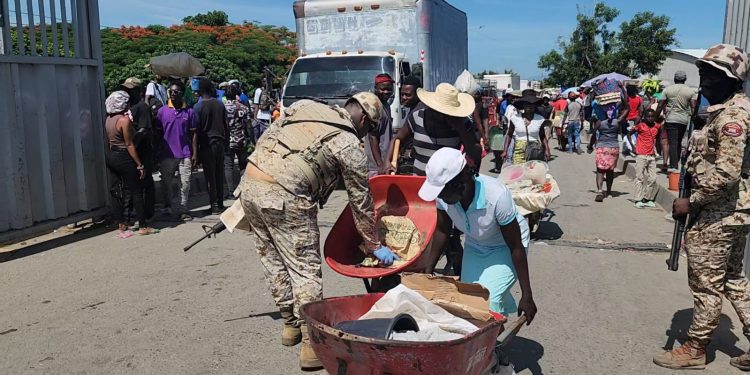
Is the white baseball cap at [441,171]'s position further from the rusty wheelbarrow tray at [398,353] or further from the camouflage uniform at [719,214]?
the camouflage uniform at [719,214]

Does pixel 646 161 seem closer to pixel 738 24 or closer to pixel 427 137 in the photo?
pixel 738 24

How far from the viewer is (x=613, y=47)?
41781 millimetres

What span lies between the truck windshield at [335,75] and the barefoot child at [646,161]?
446 centimetres

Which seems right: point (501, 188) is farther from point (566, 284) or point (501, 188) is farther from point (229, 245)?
point (229, 245)

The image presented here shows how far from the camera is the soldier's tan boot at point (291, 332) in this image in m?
4.25

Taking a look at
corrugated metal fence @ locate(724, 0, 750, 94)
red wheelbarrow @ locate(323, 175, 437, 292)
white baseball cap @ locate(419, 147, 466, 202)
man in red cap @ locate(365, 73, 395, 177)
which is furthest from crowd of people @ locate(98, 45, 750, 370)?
man in red cap @ locate(365, 73, 395, 177)

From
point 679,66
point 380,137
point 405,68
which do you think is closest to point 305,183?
point 380,137

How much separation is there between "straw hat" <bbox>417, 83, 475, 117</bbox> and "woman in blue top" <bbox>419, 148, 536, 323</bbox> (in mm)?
1699

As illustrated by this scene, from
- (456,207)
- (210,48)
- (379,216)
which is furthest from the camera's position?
(210,48)

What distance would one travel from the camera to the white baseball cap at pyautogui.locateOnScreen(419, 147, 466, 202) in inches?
117

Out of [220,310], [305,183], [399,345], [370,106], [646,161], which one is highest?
[370,106]

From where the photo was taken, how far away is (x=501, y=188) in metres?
3.26

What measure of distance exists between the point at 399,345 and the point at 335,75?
31.8 feet

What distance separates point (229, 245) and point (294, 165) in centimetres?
397
